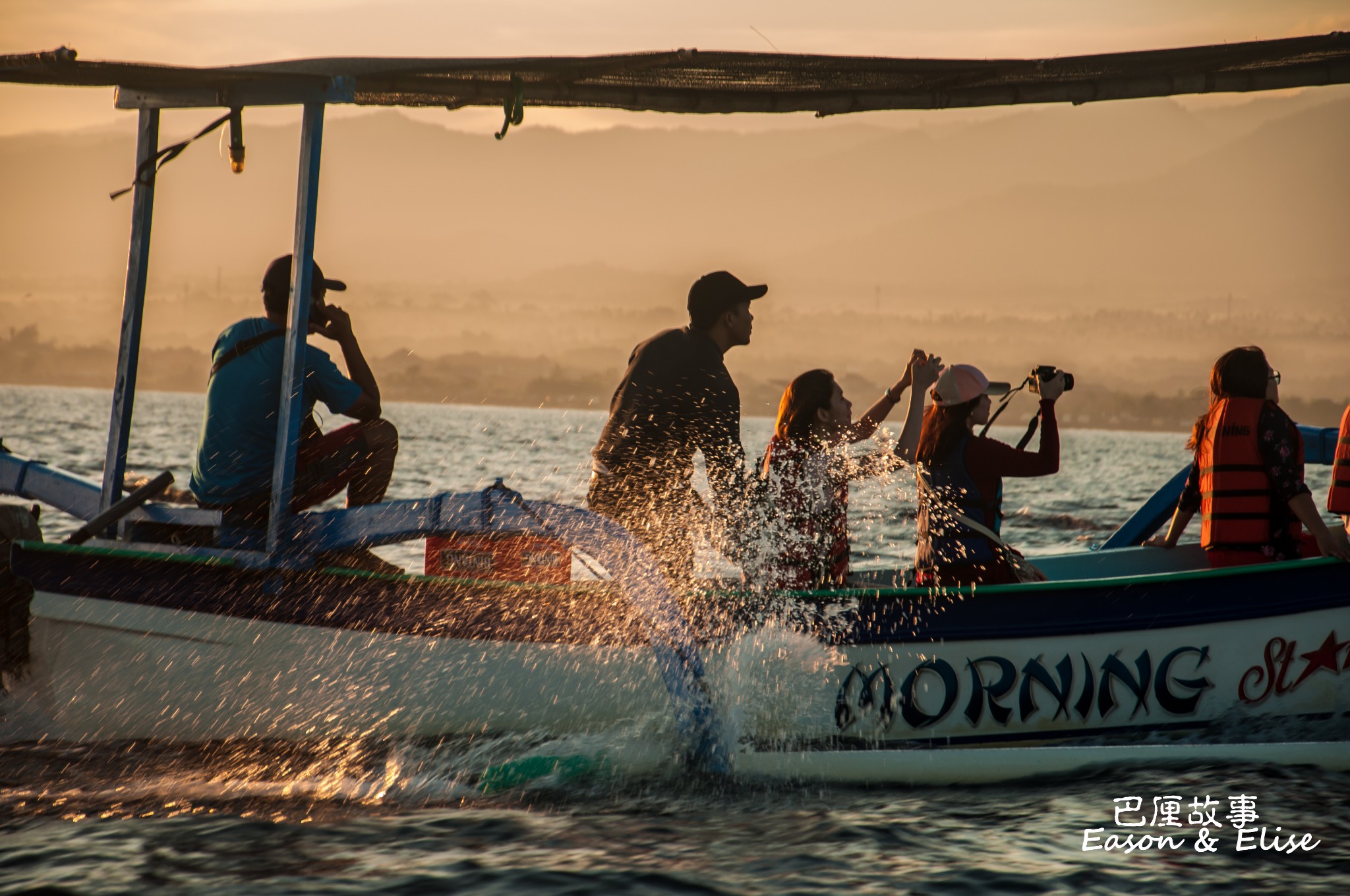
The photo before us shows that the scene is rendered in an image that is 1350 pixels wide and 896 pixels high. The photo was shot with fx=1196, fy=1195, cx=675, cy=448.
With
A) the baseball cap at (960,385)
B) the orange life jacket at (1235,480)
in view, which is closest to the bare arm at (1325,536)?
the orange life jacket at (1235,480)

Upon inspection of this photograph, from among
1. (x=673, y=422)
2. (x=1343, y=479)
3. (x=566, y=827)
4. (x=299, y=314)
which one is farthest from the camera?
(x=1343, y=479)

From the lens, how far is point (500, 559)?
6.08 m

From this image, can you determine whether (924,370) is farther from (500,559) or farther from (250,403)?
(250,403)

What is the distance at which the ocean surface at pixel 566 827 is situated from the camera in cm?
425

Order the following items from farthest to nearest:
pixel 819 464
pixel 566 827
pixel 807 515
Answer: pixel 807 515 → pixel 819 464 → pixel 566 827

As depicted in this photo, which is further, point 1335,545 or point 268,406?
point 268,406

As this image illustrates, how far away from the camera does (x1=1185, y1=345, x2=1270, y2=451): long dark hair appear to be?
568 cm

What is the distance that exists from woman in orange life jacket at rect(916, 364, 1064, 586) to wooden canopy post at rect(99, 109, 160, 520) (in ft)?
12.9

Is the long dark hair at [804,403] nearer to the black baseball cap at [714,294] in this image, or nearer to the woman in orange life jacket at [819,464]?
the woman in orange life jacket at [819,464]

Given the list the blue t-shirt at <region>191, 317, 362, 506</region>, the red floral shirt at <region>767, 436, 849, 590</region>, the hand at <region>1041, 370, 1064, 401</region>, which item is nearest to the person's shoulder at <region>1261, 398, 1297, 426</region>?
the hand at <region>1041, 370, 1064, 401</region>

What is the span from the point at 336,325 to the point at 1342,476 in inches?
202

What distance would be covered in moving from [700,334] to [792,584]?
137 cm

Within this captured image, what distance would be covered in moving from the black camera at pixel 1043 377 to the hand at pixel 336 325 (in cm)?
328

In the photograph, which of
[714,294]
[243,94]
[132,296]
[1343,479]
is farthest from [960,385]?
[132,296]
